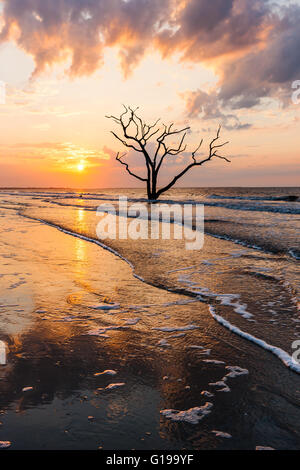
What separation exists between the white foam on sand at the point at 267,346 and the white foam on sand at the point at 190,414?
2.62 ft

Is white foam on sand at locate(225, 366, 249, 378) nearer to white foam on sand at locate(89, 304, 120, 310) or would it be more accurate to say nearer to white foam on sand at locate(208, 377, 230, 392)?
white foam on sand at locate(208, 377, 230, 392)

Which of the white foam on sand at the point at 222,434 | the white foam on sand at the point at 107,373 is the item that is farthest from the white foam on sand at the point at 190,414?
the white foam on sand at the point at 107,373

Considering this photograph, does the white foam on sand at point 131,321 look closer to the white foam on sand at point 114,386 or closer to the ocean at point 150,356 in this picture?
the ocean at point 150,356

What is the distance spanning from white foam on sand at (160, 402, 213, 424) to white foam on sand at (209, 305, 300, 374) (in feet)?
2.62

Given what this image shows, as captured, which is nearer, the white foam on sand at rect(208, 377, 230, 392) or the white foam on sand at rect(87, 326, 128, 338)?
the white foam on sand at rect(208, 377, 230, 392)

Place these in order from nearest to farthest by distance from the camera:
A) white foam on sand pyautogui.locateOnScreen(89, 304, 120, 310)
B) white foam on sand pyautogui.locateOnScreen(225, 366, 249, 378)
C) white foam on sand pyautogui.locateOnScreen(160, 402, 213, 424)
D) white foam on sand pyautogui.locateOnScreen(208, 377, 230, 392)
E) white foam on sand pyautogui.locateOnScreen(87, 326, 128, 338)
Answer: white foam on sand pyautogui.locateOnScreen(160, 402, 213, 424) → white foam on sand pyautogui.locateOnScreen(208, 377, 230, 392) → white foam on sand pyautogui.locateOnScreen(225, 366, 249, 378) → white foam on sand pyautogui.locateOnScreen(87, 326, 128, 338) → white foam on sand pyautogui.locateOnScreen(89, 304, 120, 310)

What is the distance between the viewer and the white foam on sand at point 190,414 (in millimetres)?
1723

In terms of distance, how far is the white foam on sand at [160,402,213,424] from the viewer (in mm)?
1723

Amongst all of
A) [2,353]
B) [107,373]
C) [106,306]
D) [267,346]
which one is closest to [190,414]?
[107,373]

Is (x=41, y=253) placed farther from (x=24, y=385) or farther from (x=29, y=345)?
(x=24, y=385)

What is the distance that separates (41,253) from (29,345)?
404 cm

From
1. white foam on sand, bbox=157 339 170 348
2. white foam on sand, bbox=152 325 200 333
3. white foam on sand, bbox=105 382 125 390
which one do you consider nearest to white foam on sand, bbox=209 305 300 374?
white foam on sand, bbox=152 325 200 333

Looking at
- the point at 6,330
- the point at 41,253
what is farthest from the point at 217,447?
the point at 41,253
